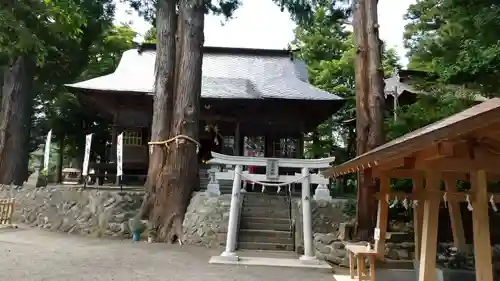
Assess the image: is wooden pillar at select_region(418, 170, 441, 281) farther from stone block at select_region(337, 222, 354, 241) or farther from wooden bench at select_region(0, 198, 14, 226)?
wooden bench at select_region(0, 198, 14, 226)

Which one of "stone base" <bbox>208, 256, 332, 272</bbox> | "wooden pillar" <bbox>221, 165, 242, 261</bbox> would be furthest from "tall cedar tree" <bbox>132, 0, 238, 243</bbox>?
"stone base" <bbox>208, 256, 332, 272</bbox>

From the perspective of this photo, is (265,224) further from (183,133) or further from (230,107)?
(230,107)

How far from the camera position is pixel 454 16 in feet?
27.3

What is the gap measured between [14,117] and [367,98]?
1329 cm

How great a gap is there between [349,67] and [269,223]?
12759mm

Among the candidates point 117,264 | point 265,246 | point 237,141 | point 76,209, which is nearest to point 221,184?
point 237,141

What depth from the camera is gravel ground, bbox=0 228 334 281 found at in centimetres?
670

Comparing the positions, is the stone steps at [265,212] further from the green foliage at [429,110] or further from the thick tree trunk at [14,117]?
the thick tree trunk at [14,117]

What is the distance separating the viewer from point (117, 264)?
25.3ft

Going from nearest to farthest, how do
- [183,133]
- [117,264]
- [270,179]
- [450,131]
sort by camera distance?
[450,131], [117,264], [270,179], [183,133]

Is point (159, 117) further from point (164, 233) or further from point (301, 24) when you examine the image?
point (301, 24)

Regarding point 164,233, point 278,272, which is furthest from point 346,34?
point 278,272

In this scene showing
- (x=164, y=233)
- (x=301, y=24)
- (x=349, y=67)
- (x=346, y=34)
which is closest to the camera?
(x=164, y=233)

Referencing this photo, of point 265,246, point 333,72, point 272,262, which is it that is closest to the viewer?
point 272,262
